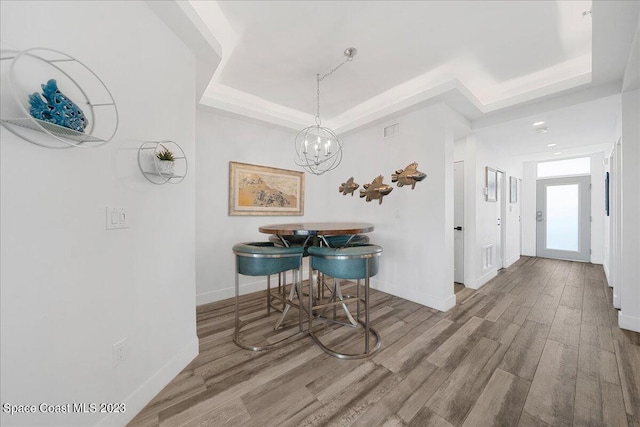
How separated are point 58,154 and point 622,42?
146 inches

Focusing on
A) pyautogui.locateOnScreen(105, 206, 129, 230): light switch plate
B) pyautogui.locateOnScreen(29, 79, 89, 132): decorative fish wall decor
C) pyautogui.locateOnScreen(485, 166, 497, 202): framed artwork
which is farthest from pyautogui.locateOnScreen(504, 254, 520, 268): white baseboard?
pyautogui.locateOnScreen(29, 79, 89, 132): decorative fish wall decor

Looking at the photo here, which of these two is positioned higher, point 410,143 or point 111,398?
point 410,143

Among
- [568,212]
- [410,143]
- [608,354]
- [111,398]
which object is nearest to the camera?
[111,398]

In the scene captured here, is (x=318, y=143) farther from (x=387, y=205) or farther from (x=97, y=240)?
(x=97, y=240)

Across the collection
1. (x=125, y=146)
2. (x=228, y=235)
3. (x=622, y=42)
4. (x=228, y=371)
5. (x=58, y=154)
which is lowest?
(x=228, y=371)

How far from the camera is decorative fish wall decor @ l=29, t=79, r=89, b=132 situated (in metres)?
0.84

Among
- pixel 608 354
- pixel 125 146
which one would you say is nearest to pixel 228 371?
pixel 125 146

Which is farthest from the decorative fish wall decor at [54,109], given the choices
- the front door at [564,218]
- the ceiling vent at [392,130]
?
the front door at [564,218]

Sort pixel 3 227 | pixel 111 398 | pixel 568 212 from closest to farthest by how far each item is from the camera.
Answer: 1. pixel 3 227
2. pixel 111 398
3. pixel 568 212

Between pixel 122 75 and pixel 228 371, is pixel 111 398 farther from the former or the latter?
pixel 122 75

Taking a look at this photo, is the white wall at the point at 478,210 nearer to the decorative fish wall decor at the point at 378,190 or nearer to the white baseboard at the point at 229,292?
the decorative fish wall decor at the point at 378,190

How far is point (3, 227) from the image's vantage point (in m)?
0.84

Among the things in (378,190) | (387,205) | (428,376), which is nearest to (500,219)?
(387,205)

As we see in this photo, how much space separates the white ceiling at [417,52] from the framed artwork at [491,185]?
93 centimetres
